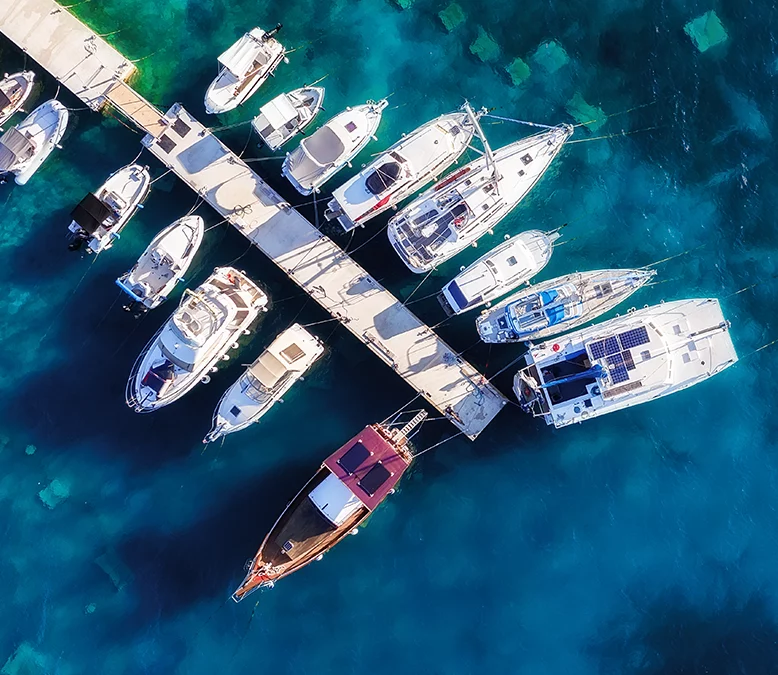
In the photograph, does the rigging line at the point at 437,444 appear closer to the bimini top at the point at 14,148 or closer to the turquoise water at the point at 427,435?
the turquoise water at the point at 427,435

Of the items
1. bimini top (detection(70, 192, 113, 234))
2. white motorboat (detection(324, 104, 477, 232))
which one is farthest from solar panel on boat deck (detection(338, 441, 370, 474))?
bimini top (detection(70, 192, 113, 234))

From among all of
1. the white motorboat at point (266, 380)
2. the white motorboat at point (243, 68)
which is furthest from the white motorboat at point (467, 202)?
the white motorboat at point (243, 68)

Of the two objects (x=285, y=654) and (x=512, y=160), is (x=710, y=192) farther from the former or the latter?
(x=285, y=654)

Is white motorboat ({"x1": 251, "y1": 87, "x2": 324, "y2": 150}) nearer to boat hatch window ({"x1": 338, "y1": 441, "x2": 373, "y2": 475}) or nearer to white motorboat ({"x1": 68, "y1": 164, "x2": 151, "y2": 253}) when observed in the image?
white motorboat ({"x1": 68, "y1": 164, "x2": 151, "y2": 253})

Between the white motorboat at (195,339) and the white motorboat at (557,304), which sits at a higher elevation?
the white motorboat at (195,339)

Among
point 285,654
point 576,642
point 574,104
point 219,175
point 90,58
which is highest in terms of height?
point 90,58

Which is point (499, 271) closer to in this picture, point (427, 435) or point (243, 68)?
point (427, 435)

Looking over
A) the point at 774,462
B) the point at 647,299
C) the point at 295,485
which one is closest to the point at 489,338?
the point at 647,299
